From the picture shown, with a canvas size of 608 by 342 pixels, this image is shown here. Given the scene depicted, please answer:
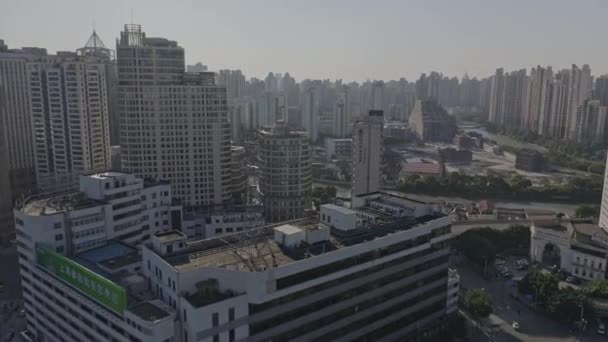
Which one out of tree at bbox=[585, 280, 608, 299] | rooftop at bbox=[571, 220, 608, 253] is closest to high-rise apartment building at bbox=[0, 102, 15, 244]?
tree at bbox=[585, 280, 608, 299]

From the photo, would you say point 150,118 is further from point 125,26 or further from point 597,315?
point 597,315

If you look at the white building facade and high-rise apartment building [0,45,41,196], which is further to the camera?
high-rise apartment building [0,45,41,196]

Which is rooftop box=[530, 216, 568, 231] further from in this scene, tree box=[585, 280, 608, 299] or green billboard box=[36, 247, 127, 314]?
green billboard box=[36, 247, 127, 314]

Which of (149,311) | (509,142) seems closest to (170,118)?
(149,311)

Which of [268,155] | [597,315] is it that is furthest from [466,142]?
[597,315]

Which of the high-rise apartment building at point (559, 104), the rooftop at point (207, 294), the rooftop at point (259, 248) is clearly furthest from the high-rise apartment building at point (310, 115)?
the rooftop at point (207, 294)

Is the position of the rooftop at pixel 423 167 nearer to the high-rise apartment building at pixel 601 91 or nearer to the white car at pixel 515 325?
the white car at pixel 515 325

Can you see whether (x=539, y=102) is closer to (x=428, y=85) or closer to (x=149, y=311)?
(x=428, y=85)
